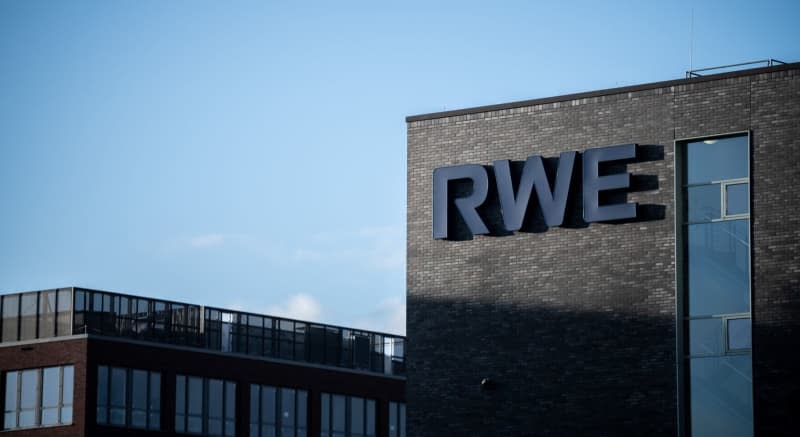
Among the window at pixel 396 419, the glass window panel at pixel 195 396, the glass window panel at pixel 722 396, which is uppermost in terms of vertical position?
the glass window panel at pixel 722 396

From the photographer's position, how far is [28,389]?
209 feet

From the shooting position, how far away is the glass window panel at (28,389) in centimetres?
6353

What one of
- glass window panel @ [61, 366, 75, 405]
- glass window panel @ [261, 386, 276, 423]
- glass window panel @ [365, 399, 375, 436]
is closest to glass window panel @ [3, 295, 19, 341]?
glass window panel @ [61, 366, 75, 405]

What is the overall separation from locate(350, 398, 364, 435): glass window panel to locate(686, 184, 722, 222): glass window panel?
39800 millimetres

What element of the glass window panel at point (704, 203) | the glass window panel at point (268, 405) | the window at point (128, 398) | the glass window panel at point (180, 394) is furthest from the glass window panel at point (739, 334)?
the glass window panel at point (268, 405)

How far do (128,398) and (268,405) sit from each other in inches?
351

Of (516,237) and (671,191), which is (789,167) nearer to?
(671,191)

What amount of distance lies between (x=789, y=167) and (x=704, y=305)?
4012mm

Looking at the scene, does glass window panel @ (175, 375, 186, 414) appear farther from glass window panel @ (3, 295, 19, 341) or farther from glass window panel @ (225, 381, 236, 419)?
glass window panel @ (3, 295, 19, 341)

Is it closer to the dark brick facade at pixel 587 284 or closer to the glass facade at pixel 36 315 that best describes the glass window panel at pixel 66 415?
the glass facade at pixel 36 315

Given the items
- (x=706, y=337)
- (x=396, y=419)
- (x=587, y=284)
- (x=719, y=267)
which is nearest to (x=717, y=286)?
(x=719, y=267)

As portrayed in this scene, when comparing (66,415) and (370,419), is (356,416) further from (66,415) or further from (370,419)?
(66,415)

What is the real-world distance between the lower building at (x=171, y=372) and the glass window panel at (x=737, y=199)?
3333cm

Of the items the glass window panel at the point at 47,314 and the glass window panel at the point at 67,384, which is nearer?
the glass window panel at the point at 67,384
